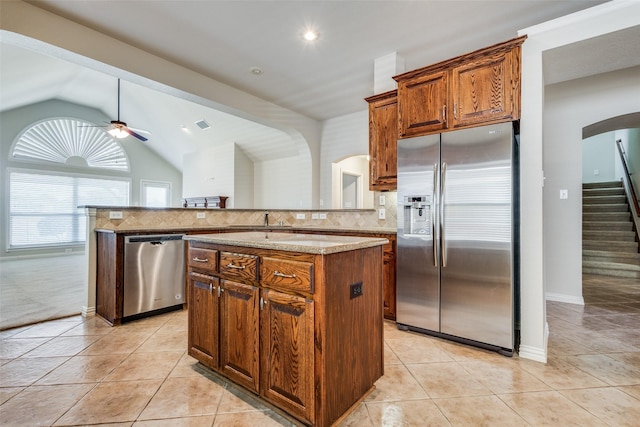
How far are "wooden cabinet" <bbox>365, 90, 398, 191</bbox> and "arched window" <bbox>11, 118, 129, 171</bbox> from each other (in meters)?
8.04

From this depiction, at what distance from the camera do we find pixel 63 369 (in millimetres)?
2057

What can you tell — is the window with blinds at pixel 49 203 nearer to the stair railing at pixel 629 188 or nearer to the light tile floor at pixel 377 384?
the light tile floor at pixel 377 384

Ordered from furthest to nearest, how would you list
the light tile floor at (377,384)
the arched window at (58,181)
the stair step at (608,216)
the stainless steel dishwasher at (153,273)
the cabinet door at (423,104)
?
1. the arched window at (58,181)
2. the stair step at (608,216)
3. the stainless steel dishwasher at (153,273)
4. the cabinet door at (423,104)
5. the light tile floor at (377,384)

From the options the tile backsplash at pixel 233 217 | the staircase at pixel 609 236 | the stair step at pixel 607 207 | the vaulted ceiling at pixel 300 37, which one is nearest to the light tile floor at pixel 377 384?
the tile backsplash at pixel 233 217

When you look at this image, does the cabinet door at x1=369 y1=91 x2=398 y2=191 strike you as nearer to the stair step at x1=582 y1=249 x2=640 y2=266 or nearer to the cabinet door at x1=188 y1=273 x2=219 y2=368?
the cabinet door at x1=188 y1=273 x2=219 y2=368

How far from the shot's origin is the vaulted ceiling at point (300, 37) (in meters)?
2.49

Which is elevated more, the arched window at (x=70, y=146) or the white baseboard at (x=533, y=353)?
the arched window at (x=70, y=146)

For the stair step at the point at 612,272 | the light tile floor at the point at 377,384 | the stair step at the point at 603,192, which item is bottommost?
the light tile floor at the point at 377,384

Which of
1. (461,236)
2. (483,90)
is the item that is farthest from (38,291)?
(483,90)

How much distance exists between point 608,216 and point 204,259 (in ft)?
24.4

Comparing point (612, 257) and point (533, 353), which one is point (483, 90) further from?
point (612, 257)

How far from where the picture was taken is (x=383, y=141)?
3217 millimetres

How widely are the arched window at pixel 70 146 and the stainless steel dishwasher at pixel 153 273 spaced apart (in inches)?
265

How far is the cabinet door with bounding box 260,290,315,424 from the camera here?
1.41m
